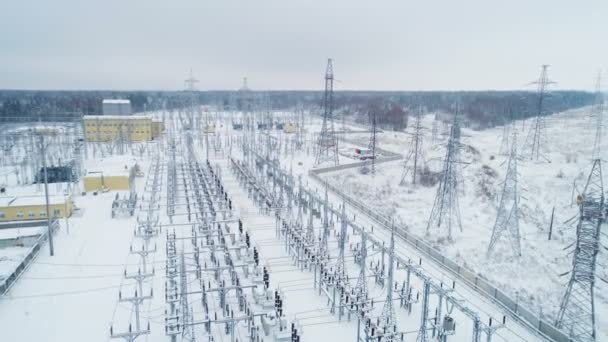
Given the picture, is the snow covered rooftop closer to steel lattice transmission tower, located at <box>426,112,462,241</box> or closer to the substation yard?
the substation yard

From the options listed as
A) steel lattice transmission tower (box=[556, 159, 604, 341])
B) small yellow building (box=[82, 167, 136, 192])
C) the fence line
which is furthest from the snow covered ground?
the fence line

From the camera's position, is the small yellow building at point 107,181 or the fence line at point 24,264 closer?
the fence line at point 24,264

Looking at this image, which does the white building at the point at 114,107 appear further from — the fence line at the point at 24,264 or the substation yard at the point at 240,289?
the fence line at the point at 24,264

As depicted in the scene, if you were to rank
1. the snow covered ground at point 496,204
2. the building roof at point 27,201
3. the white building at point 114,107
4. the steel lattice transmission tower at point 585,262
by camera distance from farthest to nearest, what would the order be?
the white building at point 114,107 < the building roof at point 27,201 < the snow covered ground at point 496,204 < the steel lattice transmission tower at point 585,262

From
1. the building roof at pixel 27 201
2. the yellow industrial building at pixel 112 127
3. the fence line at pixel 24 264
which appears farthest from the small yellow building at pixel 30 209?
the yellow industrial building at pixel 112 127

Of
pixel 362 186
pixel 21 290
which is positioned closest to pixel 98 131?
pixel 362 186

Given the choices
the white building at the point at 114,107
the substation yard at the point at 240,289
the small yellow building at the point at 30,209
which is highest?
the white building at the point at 114,107

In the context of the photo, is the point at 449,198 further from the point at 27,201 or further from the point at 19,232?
the point at 27,201
